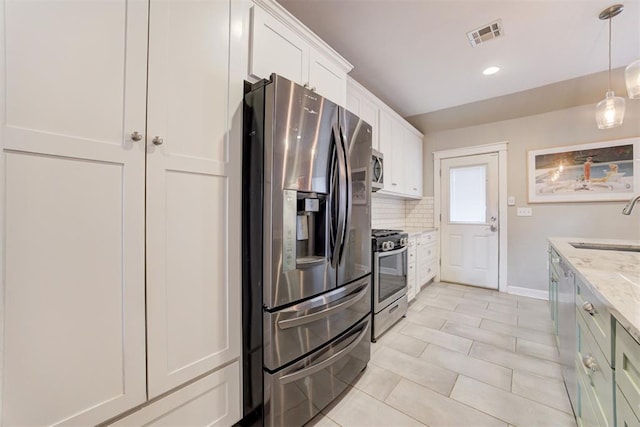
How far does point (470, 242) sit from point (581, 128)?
196 cm

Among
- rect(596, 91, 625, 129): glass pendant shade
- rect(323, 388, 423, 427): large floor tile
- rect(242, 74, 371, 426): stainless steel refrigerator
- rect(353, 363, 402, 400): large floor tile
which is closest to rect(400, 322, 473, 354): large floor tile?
rect(353, 363, 402, 400): large floor tile

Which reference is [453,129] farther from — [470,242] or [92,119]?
[92,119]

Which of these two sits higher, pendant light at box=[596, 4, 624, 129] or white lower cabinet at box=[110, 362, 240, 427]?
pendant light at box=[596, 4, 624, 129]

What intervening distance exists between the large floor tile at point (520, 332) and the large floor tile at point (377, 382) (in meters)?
1.38

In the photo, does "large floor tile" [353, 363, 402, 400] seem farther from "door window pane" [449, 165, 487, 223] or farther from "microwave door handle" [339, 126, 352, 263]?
"door window pane" [449, 165, 487, 223]

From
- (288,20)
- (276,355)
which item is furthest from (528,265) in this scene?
(288,20)

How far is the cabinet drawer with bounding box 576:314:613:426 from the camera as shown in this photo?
2.66 ft

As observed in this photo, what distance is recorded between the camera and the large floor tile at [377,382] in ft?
5.37

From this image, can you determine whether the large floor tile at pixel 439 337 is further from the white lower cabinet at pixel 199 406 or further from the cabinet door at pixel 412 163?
the cabinet door at pixel 412 163

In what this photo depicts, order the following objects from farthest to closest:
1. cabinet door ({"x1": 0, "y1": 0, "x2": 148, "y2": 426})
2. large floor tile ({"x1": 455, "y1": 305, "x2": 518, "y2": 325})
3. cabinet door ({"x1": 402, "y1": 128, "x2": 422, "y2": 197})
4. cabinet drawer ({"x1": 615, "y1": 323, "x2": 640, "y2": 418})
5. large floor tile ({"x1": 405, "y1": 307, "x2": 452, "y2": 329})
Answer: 1. cabinet door ({"x1": 402, "y1": 128, "x2": 422, "y2": 197})
2. large floor tile ({"x1": 455, "y1": 305, "x2": 518, "y2": 325})
3. large floor tile ({"x1": 405, "y1": 307, "x2": 452, "y2": 329})
4. cabinet door ({"x1": 0, "y1": 0, "x2": 148, "y2": 426})
5. cabinet drawer ({"x1": 615, "y1": 323, "x2": 640, "y2": 418})

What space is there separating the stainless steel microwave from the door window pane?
6.27 feet

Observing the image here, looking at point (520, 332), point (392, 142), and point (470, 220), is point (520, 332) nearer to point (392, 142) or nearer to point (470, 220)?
point (470, 220)

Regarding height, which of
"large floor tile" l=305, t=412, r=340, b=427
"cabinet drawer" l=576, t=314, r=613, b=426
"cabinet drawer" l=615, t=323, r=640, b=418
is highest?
"cabinet drawer" l=615, t=323, r=640, b=418

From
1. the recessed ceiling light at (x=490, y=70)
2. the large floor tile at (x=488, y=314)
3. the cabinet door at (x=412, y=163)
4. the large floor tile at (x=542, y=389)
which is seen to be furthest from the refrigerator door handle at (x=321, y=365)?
the recessed ceiling light at (x=490, y=70)
